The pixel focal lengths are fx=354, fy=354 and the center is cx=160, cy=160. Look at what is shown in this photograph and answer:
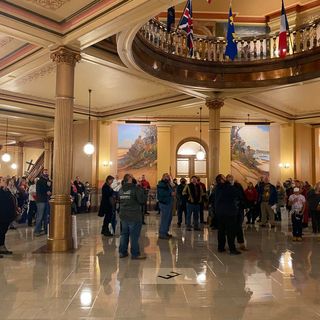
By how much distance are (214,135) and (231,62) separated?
2.31 metres

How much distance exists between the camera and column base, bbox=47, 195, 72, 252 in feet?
22.3

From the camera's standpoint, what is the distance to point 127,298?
425 centimetres

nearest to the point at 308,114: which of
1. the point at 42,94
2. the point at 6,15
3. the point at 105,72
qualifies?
the point at 105,72

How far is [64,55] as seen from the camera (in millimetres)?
7023

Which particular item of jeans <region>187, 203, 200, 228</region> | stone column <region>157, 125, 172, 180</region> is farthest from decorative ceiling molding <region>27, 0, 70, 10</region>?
stone column <region>157, 125, 172, 180</region>

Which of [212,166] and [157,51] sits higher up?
[157,51]

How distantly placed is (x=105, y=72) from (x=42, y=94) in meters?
3.48

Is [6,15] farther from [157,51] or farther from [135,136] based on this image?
[135,136]

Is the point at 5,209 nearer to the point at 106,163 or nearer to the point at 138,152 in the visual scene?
the point at 106,163

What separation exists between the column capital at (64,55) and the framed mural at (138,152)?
9.66 meters

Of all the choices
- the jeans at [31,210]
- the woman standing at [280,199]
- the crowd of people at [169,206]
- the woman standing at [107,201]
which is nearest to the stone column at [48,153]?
the crowd of people at [169,206]

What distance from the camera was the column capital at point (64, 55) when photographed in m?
7.00

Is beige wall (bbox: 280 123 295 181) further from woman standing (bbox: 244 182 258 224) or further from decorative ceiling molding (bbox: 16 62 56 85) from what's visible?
decorative ceiling molding (bbox: 16 62 56 85)

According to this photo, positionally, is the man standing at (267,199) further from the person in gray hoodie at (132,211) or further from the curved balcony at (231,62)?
the person in gray hoodie at (132,211)
